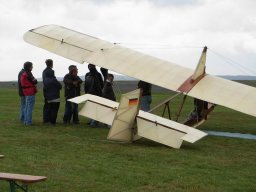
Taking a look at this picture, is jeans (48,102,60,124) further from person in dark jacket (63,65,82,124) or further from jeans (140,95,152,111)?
jeans (140,95,152,111)

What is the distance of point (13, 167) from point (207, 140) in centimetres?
614

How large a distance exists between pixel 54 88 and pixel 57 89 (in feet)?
0.32

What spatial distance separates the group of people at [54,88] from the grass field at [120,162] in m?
1.04

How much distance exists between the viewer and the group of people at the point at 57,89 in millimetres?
13586

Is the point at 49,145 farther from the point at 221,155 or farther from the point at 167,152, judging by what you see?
the point at 221,155

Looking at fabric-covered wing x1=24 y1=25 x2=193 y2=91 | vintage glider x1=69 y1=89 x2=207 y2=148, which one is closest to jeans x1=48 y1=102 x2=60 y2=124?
fabric-covered wing x1=24 y1=25 x2=193 y2=91

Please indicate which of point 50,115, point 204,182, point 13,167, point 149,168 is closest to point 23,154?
point 13,167

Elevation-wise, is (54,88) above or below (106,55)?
below

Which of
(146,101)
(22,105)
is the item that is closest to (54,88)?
(22,105)

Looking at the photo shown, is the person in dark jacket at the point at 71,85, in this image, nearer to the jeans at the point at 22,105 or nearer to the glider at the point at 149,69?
the glider at the point at 149,69

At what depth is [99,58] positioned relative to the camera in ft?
48.0

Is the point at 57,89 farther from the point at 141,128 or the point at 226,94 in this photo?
the point at 226,94

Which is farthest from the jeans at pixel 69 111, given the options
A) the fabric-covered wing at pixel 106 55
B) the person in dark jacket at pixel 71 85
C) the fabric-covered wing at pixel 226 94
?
the fabric-covered wing at pixel 226 94

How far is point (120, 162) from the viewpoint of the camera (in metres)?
8.66
